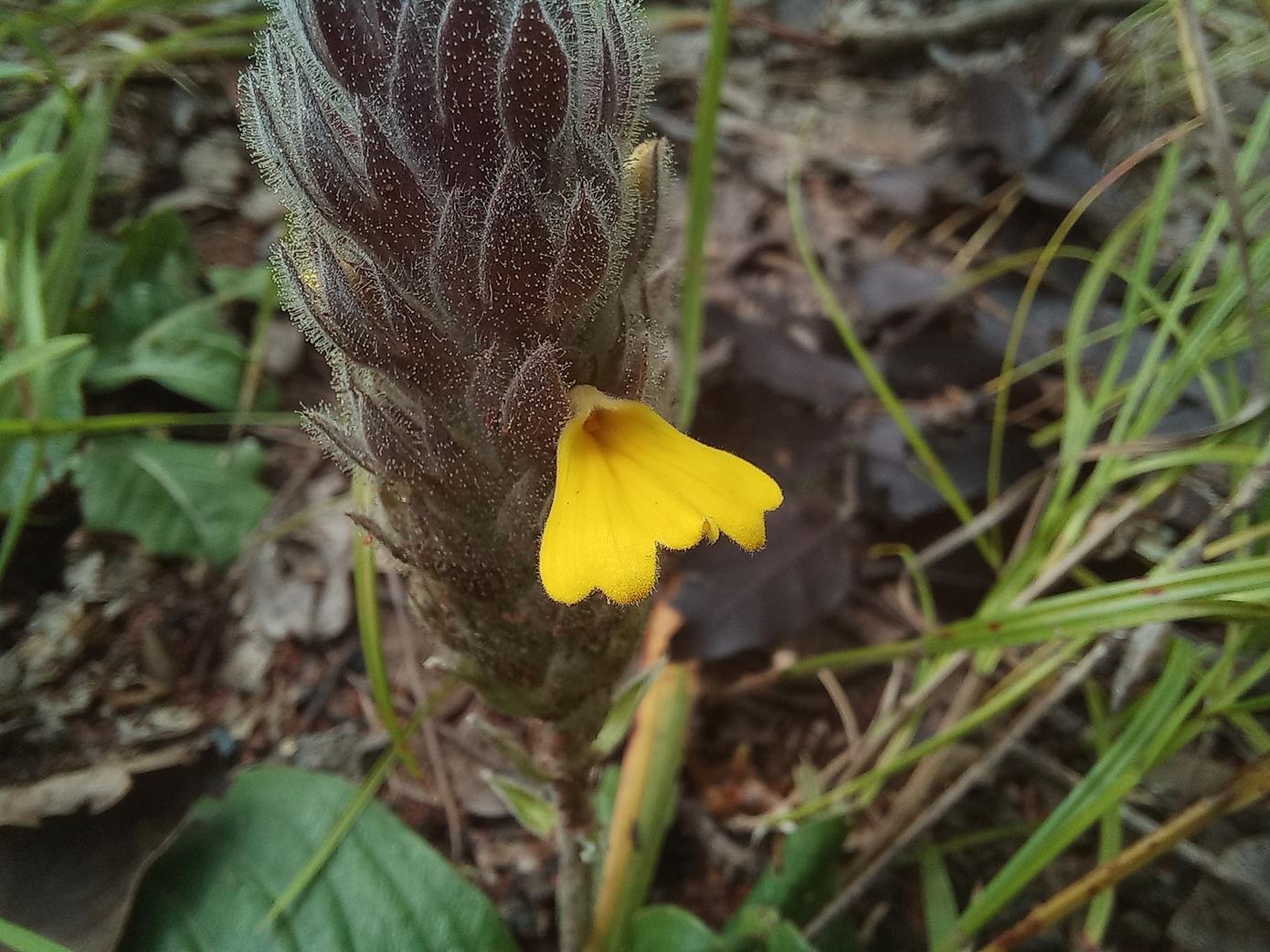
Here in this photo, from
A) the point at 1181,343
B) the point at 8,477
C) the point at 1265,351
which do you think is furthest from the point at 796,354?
the point at 8,477

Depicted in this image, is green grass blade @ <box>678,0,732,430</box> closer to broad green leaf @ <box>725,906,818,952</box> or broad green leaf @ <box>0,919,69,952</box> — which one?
broad green leaf @ <box>725,906,818,952</box>

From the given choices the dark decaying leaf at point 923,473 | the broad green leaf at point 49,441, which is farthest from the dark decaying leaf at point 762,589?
the broad green leaf at point 49,441

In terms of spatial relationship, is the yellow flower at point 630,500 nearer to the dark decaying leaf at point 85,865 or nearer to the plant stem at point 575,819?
the plant stem at point 575,819

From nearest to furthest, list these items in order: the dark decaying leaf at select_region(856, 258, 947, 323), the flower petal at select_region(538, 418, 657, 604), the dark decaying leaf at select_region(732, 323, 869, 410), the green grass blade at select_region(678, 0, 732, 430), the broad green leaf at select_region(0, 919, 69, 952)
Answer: the flower petal at select_region(538, 418, 657, 604) → the broad green leaf at select_region(0, 919, 69, 952) → the green grass blade at select_region(678, 0, 732, 430) → the dark decaying leaf at select_region(732, 323, 869, 410) → the dark decaying leaf at select_region(856, 258, 947, 323)

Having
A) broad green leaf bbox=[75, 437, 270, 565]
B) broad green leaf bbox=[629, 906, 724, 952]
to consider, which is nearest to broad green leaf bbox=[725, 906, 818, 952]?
broad green leaf bbox=[629, 906, 724, 952]

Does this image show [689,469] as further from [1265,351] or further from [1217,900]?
[1217,900]
